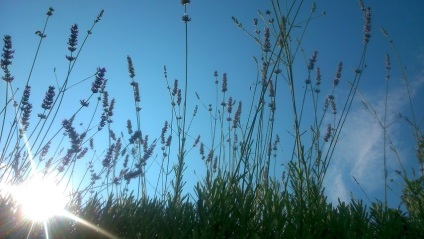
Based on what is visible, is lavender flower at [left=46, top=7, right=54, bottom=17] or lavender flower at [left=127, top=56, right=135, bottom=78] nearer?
lavender flower at [left=46, top=7, right=54, bottom=17]

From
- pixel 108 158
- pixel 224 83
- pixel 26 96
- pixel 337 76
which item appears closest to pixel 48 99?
pixel 26 96

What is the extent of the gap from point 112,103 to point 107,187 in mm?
687

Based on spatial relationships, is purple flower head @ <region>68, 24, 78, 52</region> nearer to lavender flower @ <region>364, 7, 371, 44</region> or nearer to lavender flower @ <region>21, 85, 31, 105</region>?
lavender flower @ <region>21, 85, 31, 105</region>

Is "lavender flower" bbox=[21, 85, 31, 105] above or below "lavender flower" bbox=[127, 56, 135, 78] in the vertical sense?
below

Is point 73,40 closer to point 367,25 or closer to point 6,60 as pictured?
point 6,60

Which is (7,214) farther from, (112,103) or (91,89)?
(112,103)

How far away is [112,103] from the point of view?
3.04 meters

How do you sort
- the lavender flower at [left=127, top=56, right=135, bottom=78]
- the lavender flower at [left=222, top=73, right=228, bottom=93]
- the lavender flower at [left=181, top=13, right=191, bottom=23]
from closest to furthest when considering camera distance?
the lavender flower at [left=181, top=13, right=191, bottom=23] < the lavender flower at [left=127, top=56, right=135, bottom=78] < the lavender flower at [left=222, top=73, right=228, bottom=93]

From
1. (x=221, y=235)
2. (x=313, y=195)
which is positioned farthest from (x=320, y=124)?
(x=221, y=235)

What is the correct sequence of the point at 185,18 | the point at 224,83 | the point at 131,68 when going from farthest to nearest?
the point at 224,83, the point at 131,68, the point at 185,18

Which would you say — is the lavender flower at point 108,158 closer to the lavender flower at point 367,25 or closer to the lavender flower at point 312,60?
the lavender flower at point 312,60

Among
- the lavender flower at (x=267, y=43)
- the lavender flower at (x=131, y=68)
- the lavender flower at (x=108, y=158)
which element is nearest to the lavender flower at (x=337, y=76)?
the lavender flower at (x=267, y=43)

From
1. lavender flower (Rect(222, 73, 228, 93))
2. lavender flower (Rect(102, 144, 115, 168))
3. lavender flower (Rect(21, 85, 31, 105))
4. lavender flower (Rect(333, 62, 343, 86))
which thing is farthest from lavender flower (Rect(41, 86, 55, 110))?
lavender flower (Rect(333, 62, 343, 86))

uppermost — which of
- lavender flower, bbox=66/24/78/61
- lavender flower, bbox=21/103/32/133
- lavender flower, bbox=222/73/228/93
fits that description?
lavender flower, bbox=222/73/228/93
